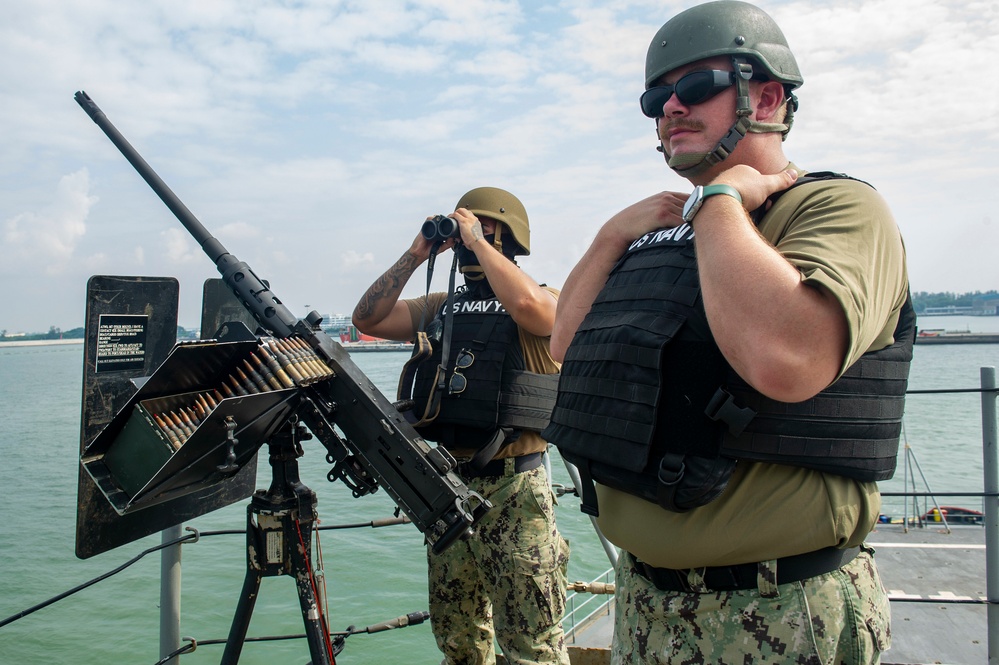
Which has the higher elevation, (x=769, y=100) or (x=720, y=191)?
(x=769, y=100)

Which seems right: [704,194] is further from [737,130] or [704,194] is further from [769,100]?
[769,100]

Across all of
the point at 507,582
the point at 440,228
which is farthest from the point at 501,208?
the point at 507,582

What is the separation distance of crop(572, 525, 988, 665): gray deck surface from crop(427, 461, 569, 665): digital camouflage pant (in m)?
0.68

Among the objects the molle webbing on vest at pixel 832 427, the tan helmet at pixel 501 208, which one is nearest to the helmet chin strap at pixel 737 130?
the molle webbing on vest at pixel 832 427

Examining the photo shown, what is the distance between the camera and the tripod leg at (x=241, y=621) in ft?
8.44

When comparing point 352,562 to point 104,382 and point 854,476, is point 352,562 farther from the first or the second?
point 854,476

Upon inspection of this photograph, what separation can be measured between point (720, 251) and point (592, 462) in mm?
571

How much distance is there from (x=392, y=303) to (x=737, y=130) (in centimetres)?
247

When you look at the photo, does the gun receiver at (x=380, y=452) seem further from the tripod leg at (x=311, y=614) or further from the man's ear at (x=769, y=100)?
the man's ear at (x=769, y=100)

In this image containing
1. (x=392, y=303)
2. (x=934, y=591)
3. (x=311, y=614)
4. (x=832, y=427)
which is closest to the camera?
(x=832, y=427)

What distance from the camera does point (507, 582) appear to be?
303cm

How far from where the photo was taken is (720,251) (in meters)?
1.36

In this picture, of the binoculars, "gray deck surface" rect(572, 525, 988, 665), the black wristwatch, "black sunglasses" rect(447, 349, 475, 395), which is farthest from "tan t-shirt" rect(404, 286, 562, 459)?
the black wristwatch

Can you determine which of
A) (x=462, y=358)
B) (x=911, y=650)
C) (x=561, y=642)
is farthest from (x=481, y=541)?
(x=911, y=650)
